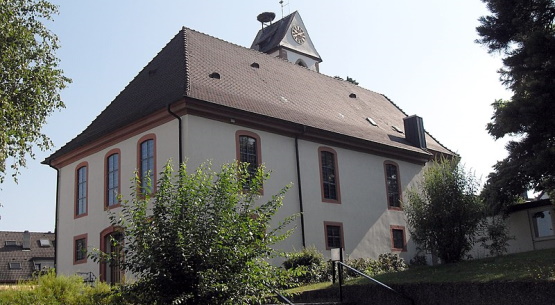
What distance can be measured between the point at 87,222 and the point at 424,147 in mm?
16096

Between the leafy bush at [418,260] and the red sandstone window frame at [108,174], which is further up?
the red sandstone window frame at [108,174]

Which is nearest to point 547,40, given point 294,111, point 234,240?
point 234,240

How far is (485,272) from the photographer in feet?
42.3

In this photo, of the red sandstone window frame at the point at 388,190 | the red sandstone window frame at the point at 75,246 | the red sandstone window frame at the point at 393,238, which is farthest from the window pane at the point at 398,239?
the red sandstone window frame at the point at 75,246

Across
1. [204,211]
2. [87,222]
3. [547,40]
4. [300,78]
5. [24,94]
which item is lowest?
[204,211]

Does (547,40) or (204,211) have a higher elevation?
(547,40)

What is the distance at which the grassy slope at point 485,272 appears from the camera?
1165 centimetres

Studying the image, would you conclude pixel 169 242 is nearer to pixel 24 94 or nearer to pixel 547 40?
pixel 547 40

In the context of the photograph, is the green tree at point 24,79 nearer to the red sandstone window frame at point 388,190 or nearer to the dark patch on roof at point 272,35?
the red sandstone window frame at point 388,190

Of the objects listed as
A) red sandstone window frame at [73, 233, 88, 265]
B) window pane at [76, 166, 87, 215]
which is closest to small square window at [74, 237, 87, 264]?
red sandstone window frame at [73, 233, 88, 265]

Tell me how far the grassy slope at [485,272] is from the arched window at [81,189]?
12.5 metres

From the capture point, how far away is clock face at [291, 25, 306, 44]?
41.0 meters

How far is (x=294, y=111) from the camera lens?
78.8 feet

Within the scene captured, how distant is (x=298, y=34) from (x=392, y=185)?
17.6 metres
